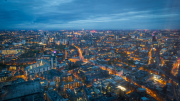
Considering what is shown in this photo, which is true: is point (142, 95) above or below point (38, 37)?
below

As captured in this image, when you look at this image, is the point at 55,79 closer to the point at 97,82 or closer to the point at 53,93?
the point at 53,93

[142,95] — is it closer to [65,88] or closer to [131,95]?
[131,95]

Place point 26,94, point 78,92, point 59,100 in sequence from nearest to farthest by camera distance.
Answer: point 26,94
point 59,100
point 78,92

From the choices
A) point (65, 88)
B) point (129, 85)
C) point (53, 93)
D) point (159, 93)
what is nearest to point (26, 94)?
point (53, 93)

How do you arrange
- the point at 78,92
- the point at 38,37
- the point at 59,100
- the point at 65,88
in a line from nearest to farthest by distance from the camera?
the point at 59,100
the point at 78,92
the point at 65,88
the point at 38,37

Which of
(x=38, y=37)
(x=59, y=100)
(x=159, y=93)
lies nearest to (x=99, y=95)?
(x=59, y=100)

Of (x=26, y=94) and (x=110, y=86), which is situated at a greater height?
(x=26, y=94)

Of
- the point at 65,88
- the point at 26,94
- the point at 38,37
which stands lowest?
the point at 65,88

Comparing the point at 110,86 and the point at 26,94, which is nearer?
the point at 26,94

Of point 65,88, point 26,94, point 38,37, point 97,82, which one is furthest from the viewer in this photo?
point 38,37
